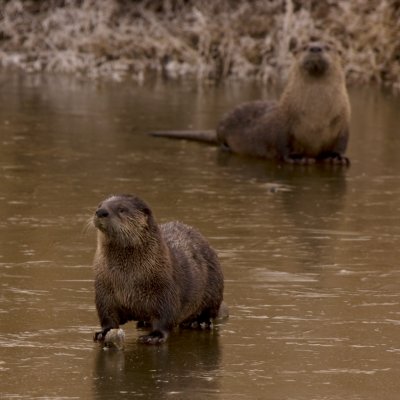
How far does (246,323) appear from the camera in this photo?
20.2ft

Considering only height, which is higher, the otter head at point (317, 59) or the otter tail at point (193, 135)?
the otter head at point (317, 59)

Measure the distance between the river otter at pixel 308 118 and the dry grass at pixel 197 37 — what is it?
5663mm

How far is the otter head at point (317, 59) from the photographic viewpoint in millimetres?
11891

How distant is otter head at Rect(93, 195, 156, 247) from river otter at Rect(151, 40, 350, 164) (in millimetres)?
5800

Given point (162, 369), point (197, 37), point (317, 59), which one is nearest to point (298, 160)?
point (317, 59)

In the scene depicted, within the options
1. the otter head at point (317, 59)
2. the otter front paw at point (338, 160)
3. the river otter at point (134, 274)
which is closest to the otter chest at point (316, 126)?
the otter front paw at point (338, 160)

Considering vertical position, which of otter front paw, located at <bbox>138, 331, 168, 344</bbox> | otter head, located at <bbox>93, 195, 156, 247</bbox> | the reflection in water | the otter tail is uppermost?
otter head, located at <bbox>93, 195, 156, 247</bbox>

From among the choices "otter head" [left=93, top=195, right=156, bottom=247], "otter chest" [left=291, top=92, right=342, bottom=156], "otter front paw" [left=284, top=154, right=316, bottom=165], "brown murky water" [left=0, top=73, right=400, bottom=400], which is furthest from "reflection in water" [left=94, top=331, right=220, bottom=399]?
"otter chest" [left=291, top=92, right=342, bottom=156]

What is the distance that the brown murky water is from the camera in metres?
5.32

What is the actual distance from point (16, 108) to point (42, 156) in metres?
3.08

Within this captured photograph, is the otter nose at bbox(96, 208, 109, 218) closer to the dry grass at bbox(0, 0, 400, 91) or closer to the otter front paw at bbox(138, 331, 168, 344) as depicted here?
the otter front paw at bbox(138, 331, 168, 344)

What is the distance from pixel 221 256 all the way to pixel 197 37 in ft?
40.2

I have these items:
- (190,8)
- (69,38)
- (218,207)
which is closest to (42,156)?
(218,207)

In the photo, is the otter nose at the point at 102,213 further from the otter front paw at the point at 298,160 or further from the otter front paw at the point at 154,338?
the otter front paw at the point at 298,160
